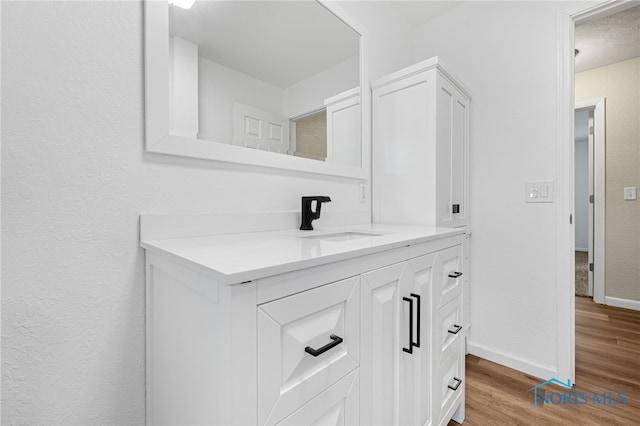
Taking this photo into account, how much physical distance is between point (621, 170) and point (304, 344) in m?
3.73

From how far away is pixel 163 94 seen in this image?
87 centimetres

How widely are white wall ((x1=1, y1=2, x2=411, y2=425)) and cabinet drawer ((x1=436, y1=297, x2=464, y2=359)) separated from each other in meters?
0.97

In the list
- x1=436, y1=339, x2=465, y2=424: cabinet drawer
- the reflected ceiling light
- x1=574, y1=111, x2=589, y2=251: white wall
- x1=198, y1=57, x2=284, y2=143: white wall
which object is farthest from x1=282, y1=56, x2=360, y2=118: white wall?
x1=574, y1=111, x2=589, y2=251: white wall

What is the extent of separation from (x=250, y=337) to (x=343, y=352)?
269 mm

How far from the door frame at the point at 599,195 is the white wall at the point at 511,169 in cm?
189

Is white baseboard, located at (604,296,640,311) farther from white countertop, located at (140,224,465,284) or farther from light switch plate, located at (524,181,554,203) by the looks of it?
white countertop, located at (140,224,465,284)

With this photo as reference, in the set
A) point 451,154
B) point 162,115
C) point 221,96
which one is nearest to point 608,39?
point 451,154

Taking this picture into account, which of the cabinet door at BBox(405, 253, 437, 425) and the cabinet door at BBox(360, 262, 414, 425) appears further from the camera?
the cabinet door at BBox(405, 253, 437, 425)

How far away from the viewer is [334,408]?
654mm

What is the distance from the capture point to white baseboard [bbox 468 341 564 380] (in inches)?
63.6

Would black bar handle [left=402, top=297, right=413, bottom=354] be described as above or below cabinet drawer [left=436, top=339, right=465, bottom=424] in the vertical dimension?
above

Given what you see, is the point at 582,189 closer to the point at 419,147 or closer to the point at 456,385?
the point at 419,147

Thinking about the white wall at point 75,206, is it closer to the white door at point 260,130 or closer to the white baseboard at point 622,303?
the white door at point 260,130

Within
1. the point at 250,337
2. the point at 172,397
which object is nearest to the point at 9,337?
the point at 172,397
